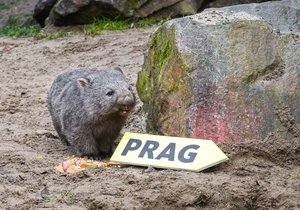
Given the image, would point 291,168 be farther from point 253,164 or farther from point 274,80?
point 274,80

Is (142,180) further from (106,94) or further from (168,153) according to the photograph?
(106,94)

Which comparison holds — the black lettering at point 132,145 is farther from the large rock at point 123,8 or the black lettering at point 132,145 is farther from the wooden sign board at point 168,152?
the large rock at point 123,8

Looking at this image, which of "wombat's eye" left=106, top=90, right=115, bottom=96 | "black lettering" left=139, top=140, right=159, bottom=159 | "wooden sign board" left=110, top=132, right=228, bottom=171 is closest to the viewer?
"wooden sign board" left=110, top=132, right=228, bottom=171

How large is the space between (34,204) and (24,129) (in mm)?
2907

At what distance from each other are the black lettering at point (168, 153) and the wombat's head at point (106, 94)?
28.4 inches

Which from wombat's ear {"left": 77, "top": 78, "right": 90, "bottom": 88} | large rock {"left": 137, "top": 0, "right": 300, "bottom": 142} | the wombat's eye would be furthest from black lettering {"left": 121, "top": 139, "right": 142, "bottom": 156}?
wombat's ear {"left": 77, "top": 78, "right": 90, "bottom": 88}

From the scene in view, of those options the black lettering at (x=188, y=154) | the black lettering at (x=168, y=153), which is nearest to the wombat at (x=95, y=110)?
the black lettering at (x=168, y=153)

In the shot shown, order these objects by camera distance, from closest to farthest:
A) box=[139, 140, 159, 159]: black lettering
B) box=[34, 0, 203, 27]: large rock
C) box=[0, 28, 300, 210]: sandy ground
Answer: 1. box=[0, 28, 300, 210]: sandy ground
2. box=[139, 140, 159, 159]: black lettering
3. box=[34, 0, 203, 27]: large rock

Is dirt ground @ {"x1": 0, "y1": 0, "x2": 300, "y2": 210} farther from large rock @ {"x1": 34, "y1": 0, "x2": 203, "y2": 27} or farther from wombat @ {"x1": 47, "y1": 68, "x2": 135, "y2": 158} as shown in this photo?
large rock @ {"x1": 34, "y1": 0, "x2": 203, "y2": 27}

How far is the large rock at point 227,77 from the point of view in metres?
6.90

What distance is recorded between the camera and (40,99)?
10.3 meters

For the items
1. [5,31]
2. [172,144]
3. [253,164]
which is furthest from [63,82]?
[5,31]

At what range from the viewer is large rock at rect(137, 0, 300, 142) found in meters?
6.90

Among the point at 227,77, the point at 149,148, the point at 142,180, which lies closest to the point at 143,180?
the point at 142,180
